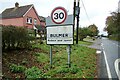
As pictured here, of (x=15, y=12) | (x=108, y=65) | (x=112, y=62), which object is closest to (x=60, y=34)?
(x=108, y=65)

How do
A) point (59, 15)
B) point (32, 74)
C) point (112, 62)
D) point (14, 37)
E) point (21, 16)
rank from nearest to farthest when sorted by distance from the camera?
point (32, 74) < point (59, 15) < point (14, 37) < point (112, 62) < point (21, 16)

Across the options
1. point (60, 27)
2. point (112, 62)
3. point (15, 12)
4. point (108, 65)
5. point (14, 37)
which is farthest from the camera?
point (15, 12)

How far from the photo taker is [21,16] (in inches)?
1889

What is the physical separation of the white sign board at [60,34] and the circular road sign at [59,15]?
0.33m

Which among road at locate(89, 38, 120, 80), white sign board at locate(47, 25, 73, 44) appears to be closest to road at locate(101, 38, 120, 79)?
road at locate(89, 38, 120, 80)

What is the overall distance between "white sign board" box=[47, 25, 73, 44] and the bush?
3.20 metres

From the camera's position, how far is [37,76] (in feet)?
26.0

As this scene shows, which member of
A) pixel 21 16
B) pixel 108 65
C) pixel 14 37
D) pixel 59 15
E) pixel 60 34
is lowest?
pixel 108 65

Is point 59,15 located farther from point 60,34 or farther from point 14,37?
point 14,37

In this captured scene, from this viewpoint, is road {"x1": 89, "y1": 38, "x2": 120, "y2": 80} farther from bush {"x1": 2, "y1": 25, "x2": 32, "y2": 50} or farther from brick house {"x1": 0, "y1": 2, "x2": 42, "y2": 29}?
brick house {"x1": 0, "y1": 2, "x2": 42, "y2": 29}

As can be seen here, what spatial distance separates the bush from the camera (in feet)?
39.9

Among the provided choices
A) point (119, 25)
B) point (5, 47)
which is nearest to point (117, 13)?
point (119, 25)

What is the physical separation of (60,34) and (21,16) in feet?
130

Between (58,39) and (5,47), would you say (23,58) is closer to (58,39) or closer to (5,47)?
(5,47)
